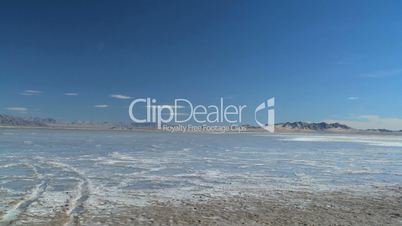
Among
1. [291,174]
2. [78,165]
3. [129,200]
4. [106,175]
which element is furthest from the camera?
[78,165]

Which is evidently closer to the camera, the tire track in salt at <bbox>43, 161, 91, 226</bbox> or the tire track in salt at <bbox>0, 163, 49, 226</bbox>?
the tire track in salt at <bbox>0, 163, 49, 226</bbox>

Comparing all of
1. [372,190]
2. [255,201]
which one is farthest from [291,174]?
[255,201]

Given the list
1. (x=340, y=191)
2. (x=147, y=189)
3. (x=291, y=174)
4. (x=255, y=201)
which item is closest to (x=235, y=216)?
(x=255, y=201)

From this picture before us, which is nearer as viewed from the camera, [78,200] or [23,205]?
[23,205]

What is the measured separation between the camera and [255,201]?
8.51 m

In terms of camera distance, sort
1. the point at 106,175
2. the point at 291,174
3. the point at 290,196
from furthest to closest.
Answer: the point at 291,174 → the point at 106,175 → the point at 290,196

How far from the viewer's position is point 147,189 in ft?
32.4

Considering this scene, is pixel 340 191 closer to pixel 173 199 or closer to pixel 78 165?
pixel 173 199

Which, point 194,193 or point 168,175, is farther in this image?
point 168,175

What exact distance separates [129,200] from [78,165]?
23.3 ft

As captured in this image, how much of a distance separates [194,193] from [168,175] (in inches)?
128

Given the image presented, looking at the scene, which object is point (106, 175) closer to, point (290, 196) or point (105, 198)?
point (105, 198)

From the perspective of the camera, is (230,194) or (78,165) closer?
(230,194)

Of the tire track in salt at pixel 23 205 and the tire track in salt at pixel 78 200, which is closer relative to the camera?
the tire track in salt at pixel 23 205
